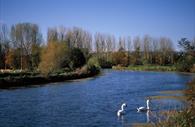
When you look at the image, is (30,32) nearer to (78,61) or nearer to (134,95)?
(78,61)

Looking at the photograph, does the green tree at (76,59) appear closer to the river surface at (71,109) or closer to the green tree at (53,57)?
the green tree at (53,57)

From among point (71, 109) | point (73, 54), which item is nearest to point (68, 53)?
point (73, 54)

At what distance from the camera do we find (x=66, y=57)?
2205 inches

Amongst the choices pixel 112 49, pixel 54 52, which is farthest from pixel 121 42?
pixel 54 52

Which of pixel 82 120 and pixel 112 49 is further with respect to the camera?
pixel 112 49

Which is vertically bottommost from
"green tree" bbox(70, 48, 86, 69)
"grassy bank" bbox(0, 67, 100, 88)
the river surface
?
the river surface

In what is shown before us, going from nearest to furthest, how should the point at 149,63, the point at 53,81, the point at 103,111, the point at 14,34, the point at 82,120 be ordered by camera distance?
the point at 82,120 < the point at 103,111 < the point at 53,81 < the point at 14,34 < the point at 149,63

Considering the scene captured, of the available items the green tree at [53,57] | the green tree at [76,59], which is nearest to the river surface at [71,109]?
the green tree at [53,57]

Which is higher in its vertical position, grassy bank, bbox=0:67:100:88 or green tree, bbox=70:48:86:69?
green tree, bbox=70:48:86:69

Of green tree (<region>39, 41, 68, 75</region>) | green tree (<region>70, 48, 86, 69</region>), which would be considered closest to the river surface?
green tree (<region>39, 41, 68, 75</region>)

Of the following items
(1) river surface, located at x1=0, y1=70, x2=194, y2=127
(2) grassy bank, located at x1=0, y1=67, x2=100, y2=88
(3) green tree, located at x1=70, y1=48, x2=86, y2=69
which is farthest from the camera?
(3) green tree, located at x1=70, y1=48, x2=86, y2=69

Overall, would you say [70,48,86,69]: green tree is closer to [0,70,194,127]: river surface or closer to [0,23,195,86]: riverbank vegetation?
[0,23,195,86]: riverbank vegetation

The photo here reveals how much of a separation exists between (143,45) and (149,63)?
10927 millimetres

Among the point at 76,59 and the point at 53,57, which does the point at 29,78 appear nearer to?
the point at 53,57
